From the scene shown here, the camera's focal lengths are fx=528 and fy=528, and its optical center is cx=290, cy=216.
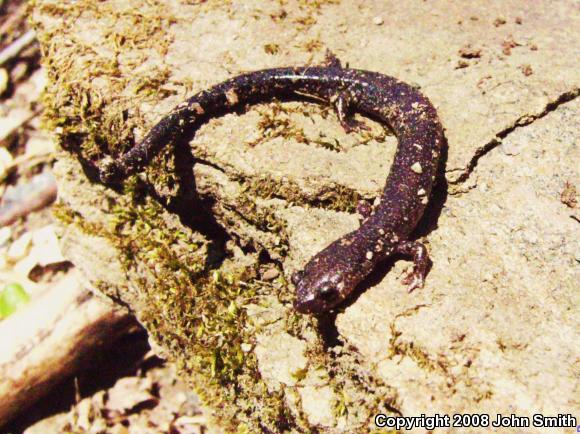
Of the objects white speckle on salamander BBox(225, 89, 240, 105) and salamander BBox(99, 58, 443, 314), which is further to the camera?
white speckle on salamander BBox(225, 89, 240, 105)

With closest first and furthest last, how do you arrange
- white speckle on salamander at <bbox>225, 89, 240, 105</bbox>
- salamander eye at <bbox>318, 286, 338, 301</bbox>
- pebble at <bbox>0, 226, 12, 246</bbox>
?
salamander eye at <bbox>318, 286, 338, 301</bbox> < white speckle on salamander at <bbox>225, 89, 240, 105</bbox> < pebble at <bbox>0, 226, 12, 246</bbox>

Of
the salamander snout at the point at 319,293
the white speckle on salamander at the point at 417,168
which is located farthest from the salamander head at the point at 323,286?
the white speckle on salamander at the point at 417,168

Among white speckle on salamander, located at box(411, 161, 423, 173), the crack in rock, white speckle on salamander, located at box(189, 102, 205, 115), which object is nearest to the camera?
white speckle on salamander, located at box(411, 161, 423, 173)

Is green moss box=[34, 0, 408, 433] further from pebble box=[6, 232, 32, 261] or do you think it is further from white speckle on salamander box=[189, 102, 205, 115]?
pebble box=[6, 232, 32, 261]

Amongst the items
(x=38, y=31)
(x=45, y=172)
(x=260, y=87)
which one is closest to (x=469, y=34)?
(x=260, y=87)

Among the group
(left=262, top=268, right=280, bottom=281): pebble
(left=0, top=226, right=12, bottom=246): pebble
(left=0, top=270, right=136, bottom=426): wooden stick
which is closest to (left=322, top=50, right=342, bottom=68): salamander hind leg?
(left=262, top=268, right=280, bottom=281): pebble

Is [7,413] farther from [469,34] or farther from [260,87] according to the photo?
[469,34]

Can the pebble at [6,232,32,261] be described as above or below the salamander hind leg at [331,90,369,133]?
below

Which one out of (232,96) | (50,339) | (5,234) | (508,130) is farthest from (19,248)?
(508,130)
